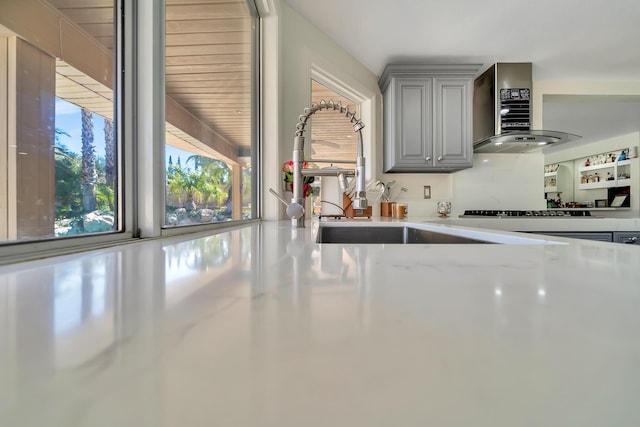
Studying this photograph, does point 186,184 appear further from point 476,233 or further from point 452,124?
point 452,124

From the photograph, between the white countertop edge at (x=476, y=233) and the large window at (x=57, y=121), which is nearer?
the large window at (x=57, y=121)

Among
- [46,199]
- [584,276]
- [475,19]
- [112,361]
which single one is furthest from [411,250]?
[475,19]

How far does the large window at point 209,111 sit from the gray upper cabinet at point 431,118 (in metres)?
1.37

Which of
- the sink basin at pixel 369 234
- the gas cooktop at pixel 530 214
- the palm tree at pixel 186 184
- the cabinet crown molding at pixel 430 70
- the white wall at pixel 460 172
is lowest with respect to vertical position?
the sink basin at pixel 369 234

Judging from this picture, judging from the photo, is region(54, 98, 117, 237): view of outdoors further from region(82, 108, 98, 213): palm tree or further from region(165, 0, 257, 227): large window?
region(165, 0, 257, 227): large window

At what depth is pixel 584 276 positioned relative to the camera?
0.35 metres

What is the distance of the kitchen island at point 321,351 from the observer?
0.39 feet

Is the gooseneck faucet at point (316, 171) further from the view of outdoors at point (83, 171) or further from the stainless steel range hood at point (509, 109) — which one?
the stainless steel range hood at point (509, 109)

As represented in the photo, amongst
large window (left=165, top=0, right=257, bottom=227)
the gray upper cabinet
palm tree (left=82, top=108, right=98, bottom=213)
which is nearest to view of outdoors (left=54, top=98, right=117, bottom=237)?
palm tree (left=82, top=108, right=98, bottom=213)

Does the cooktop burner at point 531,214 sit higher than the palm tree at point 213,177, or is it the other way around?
the palm tree at point 213,177

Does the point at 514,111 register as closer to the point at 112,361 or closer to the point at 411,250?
the point at 411,250

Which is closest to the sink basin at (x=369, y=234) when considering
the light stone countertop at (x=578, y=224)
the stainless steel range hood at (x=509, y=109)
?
the light stone countertop at (x=578, y=224)

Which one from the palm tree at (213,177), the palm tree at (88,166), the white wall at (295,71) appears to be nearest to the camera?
the palm tree at (88,166)

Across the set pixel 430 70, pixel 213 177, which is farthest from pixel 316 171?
pixel 430 70
